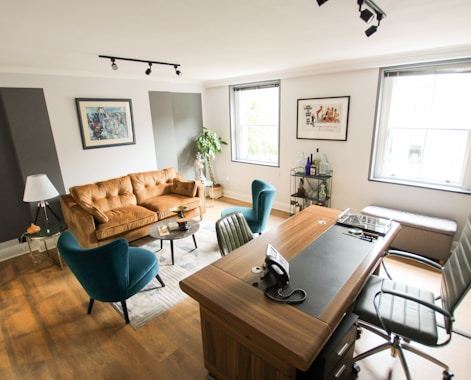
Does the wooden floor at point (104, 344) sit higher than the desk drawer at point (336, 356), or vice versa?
the desk drawer at point (336, 356)

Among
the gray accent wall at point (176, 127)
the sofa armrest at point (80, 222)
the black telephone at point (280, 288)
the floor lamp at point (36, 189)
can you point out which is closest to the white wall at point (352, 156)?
the gray accent wall at point (176, 127)

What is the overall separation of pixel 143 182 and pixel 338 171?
322 cm

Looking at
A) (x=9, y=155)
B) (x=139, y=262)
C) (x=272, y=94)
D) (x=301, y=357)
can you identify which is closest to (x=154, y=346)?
(x=139, y=262)

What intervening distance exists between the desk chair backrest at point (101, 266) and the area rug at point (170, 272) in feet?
1.09

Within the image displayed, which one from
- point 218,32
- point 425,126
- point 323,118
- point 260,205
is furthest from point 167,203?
point 425,126

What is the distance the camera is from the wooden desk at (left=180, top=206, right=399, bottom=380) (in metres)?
1.20

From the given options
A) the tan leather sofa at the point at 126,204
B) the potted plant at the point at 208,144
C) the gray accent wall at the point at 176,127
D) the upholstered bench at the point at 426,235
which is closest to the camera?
the upholstered bench at the point at 426,235

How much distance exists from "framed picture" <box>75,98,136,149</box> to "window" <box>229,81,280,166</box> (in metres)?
2.03

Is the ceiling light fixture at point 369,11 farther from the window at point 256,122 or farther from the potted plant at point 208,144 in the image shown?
the potted plant at point 208,144

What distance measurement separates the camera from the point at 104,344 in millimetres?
2188

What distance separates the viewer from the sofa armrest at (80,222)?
3.31m

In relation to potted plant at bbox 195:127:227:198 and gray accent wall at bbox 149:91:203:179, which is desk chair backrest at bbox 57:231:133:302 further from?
potted plant at bbox 195:127:227:198

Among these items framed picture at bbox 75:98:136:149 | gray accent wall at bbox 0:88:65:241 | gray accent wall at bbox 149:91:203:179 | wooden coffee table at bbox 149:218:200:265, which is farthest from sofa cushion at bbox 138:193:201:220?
gray accent wall at bbox 0:88:65:241

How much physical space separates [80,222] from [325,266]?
3022mm
